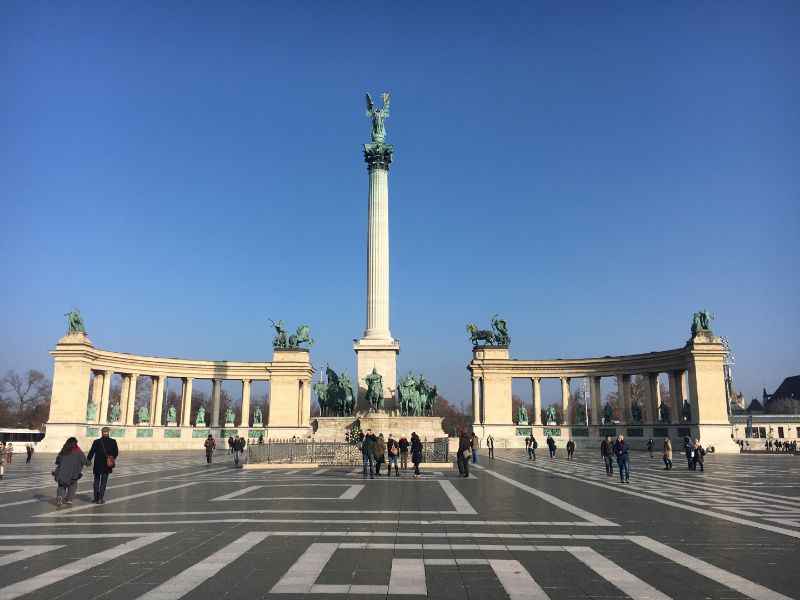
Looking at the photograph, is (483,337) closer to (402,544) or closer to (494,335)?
(494,335)

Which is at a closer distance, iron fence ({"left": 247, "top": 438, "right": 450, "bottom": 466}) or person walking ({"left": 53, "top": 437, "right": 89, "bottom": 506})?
person walking ({"left": 53, "top": 437, "right": 89, "bottom": 506})

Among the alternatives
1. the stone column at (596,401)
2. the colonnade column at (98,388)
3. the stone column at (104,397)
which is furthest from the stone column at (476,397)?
the colonnade column at (98,388)

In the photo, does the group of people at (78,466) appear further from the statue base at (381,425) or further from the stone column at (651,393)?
the stone column at (651,393)

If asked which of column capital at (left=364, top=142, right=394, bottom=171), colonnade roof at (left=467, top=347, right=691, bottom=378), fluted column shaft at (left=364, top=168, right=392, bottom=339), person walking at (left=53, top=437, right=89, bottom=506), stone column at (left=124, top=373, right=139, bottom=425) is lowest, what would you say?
person walking at (left=53, top=437, right=89, bottom=506)

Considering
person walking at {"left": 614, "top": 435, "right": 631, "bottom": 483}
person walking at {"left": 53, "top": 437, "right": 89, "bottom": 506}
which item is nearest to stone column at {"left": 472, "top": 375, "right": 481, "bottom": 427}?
person walking at {"left": 614, "top": 435, "right": 631, "bottom": 483}

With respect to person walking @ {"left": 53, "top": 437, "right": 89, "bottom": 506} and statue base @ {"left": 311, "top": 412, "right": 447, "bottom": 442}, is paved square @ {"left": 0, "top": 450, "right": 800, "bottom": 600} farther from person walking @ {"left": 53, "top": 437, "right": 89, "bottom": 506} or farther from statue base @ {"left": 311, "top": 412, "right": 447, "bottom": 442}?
statue base @ {"left": 311, "top": 412, "right": 447, "bottom": 442}

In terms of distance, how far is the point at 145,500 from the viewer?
57.6 feet

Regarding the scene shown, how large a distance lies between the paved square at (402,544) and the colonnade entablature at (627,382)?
45203mm

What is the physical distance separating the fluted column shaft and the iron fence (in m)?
20.2

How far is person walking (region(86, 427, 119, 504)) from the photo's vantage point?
641 inches

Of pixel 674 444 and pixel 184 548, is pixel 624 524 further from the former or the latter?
pixel 674 444

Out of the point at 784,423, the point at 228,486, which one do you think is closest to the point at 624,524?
the point at 228,486

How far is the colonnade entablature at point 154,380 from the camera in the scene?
6269 cm

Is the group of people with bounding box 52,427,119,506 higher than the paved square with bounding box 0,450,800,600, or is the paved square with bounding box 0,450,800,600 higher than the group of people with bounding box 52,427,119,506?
the group of people with bounding box 52,427,119,506
